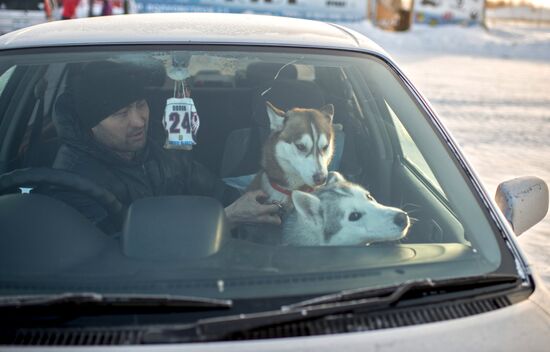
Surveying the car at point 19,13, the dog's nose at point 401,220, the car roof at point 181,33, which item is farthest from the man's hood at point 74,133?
the car at point 19,13

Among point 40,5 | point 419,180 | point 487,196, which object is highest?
point 487,196

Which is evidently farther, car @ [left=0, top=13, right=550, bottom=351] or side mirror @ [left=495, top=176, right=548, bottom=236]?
side mirror @ [left=495, top=176, right=548, bottom=236]

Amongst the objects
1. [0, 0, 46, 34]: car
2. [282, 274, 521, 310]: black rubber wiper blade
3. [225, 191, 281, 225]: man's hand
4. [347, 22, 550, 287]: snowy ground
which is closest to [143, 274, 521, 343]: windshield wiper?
[282, 274, 521, 310]: black rubber wiper blade

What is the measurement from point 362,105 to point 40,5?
14.1 meters

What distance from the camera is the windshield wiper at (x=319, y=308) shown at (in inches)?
58.2

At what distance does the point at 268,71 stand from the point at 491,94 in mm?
10450

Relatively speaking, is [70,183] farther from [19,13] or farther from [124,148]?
[19,13]

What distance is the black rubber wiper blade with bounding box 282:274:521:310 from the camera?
1568mm

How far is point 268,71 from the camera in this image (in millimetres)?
2477

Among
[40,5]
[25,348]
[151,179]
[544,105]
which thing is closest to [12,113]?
[151,179]

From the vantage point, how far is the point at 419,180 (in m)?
2.53

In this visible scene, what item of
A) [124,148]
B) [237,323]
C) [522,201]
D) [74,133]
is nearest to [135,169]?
[124,148]

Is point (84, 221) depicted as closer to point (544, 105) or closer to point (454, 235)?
point (454, 235)

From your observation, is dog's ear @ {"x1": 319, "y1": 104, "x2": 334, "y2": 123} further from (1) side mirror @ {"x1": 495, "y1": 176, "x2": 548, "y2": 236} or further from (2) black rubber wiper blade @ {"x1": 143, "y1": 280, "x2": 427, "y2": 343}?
(2) black rubber wiper blade @ {"x1": 143, "y1": 280, "x2": 427, "y2": 343}
